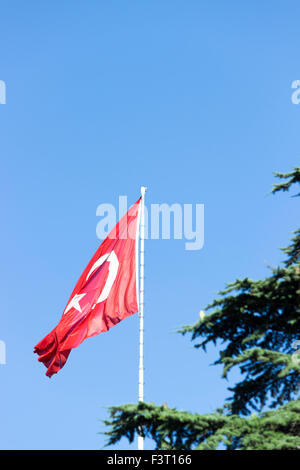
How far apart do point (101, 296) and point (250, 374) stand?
7076 millimetres

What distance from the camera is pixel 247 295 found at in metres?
16.5

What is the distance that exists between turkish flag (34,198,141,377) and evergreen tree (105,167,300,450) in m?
4.71

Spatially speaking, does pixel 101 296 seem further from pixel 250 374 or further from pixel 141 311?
pixel 250 374

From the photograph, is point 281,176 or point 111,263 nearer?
point 281,176

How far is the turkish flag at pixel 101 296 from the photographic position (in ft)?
69.6

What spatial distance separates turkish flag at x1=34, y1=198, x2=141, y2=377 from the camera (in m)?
21.2

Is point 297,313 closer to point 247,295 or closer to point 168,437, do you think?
point 247,295

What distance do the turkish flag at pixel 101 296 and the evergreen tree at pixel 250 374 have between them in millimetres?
4707

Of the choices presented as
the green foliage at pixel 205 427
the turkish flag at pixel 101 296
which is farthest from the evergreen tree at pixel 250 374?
the turkish flag at pixel 101 296

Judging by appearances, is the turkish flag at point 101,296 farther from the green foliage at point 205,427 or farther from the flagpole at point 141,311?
the green foliage at point 205,427
